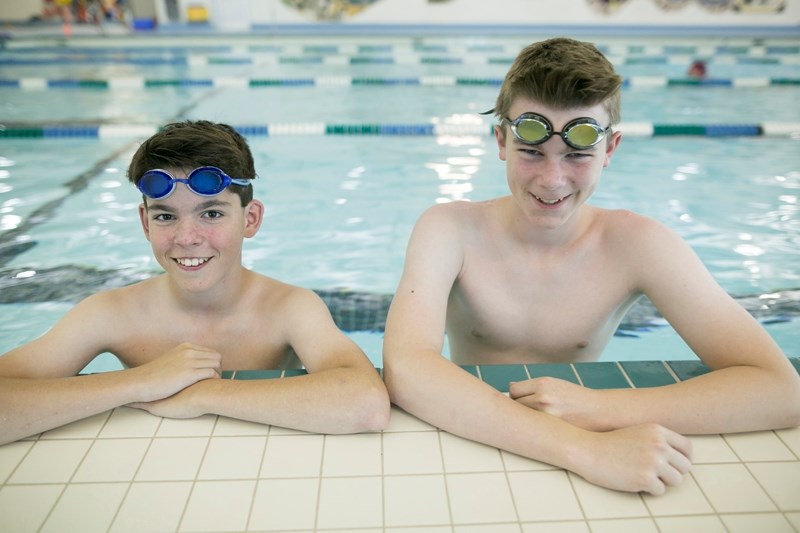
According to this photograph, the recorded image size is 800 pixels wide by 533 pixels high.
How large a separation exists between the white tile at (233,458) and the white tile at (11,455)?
17.1 inches

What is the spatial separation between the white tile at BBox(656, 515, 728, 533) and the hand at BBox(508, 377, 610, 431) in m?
0.26

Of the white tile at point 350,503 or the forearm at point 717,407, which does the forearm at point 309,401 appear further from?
the forearm at point 717,407

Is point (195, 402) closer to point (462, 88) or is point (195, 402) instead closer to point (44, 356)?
point (44, 356)

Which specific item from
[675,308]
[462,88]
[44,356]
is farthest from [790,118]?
[44,356]

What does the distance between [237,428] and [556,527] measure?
791 millimetres

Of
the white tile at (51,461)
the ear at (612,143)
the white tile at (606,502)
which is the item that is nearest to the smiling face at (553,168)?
the ear at (612,143)

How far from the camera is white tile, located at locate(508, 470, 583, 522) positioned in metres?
1.35

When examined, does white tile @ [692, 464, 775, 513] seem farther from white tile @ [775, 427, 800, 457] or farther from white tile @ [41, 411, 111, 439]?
white tile @ [41, 411, 111, 439]

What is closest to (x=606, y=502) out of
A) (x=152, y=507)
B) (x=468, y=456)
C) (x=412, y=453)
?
(x=468, y=456)

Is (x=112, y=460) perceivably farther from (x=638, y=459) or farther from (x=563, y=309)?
(x=563, y=309)

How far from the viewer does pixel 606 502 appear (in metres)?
1.38

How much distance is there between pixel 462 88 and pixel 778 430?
8.45m

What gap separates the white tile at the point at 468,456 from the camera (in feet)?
4.88

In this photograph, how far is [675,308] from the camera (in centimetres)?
192
